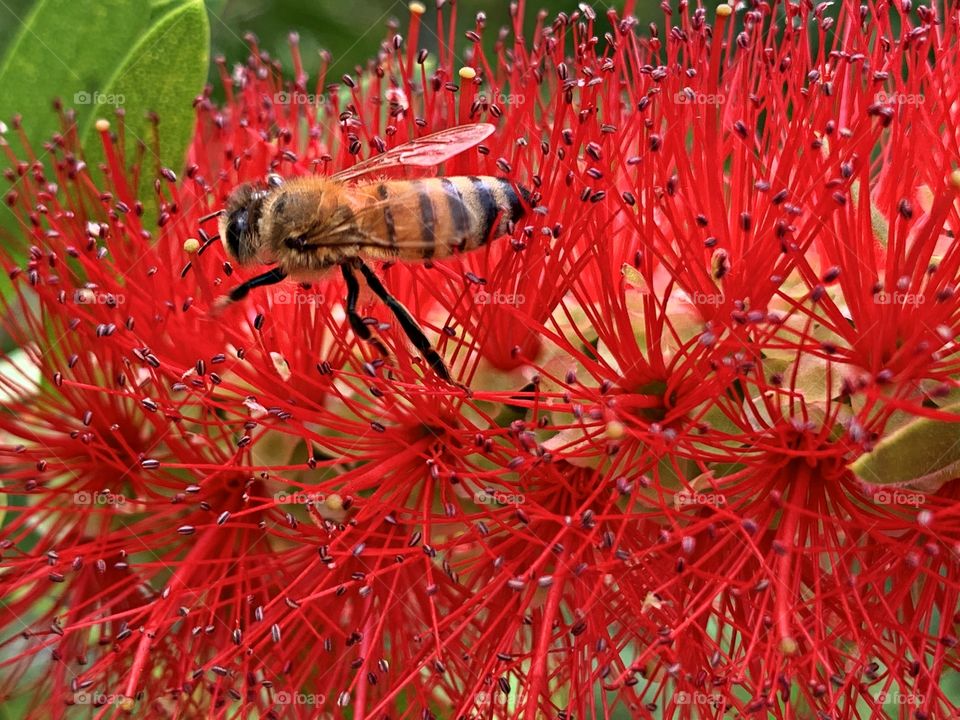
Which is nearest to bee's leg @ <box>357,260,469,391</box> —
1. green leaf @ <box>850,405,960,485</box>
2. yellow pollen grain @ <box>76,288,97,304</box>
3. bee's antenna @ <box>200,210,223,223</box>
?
bee's antenna @ <box>200,210,223,223</box>

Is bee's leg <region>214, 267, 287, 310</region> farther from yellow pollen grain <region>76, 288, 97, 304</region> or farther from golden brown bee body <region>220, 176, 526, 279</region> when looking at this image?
yellow pollen grain <region>76, 288, 97, 304</region>

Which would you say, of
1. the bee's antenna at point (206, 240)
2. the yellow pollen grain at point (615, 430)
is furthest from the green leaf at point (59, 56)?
the yellow pollen grain at point (615, 430)

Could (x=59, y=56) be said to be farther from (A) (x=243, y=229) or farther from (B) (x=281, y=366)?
(B) (x=281, y=366)

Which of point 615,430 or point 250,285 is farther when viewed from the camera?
point 250,285

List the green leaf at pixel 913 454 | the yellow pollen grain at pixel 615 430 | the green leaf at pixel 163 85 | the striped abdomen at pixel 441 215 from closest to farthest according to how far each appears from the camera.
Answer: the green leaf at pixel 913 454, the yellow pollen grain at pixel 615 430, the striped abdomen at pixel 441 215, the green leaf at pixel 163 85

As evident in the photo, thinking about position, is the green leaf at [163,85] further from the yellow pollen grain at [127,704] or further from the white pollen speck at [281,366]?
the yellow pollen grain at [127,704]

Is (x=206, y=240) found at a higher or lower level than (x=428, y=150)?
lower

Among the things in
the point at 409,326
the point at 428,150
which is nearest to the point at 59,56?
the point at 428,150
